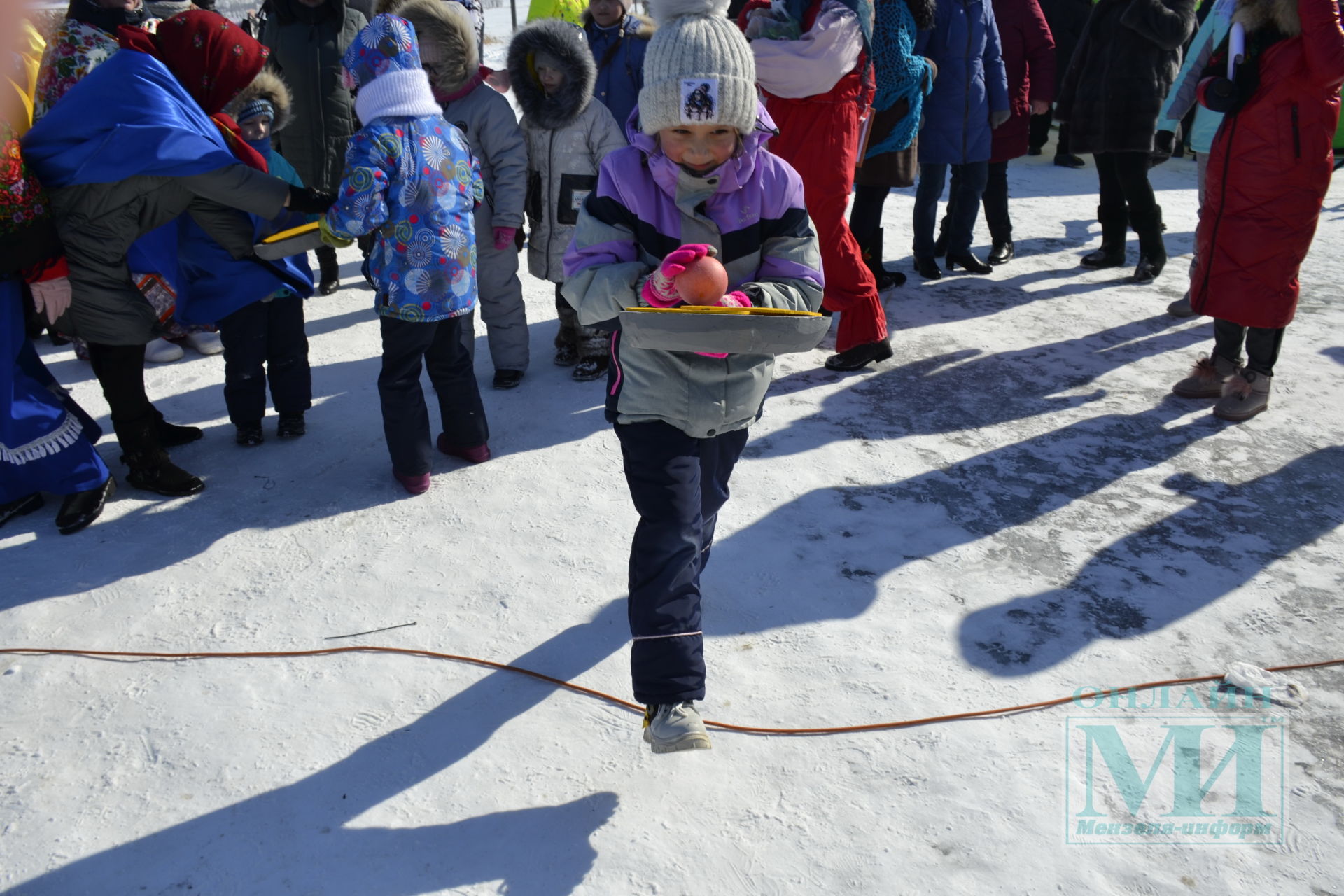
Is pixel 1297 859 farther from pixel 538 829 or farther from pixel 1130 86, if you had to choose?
pixel 1130 86

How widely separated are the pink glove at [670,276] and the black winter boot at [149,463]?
8.30ft

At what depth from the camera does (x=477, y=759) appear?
2506 millimetres

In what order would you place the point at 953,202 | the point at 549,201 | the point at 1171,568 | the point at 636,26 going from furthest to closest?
the point at 953,202 < the point at 636,26 < the point at 549,201 < the point at 1171,568

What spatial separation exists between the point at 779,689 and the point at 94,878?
1.73m

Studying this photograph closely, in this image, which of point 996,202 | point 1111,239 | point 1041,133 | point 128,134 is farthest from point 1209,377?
point 1041,133

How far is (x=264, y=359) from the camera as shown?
4.20 m

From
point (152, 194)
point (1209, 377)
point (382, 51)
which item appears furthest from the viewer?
point (1209, 377)

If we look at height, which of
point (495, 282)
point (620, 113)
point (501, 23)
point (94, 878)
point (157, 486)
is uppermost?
point (501, 23)

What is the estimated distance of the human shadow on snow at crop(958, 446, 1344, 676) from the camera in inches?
116

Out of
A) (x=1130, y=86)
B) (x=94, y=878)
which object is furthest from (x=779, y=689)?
(x=1130, y=86)

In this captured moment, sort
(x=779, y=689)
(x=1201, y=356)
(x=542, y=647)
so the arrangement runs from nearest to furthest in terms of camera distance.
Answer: (x=779, y=689) → (x=542, y=647) → (x=1201, y=356)

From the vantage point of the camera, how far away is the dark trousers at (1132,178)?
19.9ft

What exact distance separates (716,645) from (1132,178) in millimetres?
4824

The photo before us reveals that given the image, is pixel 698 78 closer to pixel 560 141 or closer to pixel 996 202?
pixel 560 141
